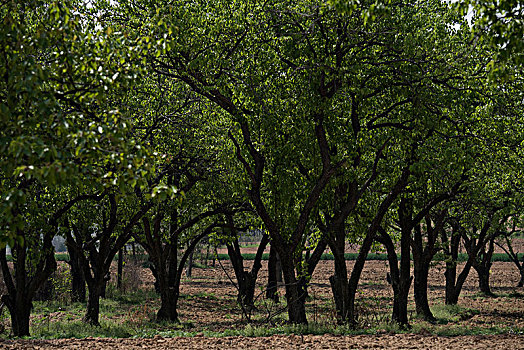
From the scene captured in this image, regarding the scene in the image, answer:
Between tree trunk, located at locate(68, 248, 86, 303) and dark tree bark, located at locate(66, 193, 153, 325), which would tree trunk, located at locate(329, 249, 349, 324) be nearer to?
dark tree bark, located at locate(66, 193, 153, 325)

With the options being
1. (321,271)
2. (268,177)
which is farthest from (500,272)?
(268,177)

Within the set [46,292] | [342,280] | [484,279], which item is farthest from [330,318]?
[484,279]

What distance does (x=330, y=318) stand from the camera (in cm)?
1517

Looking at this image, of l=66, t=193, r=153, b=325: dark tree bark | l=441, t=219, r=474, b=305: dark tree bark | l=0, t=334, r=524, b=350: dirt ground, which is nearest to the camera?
l=0, t=334, r=524, b=350: dirt ground

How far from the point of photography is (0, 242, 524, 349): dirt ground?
10.1 m

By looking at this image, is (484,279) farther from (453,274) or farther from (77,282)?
(77,282)

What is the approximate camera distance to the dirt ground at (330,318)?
10055mm

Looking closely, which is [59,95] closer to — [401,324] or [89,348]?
[89,348]

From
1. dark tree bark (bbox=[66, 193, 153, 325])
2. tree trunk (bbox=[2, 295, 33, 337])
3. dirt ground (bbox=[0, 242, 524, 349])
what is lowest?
dirt ground (bbox=[0, 242, 524, 349])

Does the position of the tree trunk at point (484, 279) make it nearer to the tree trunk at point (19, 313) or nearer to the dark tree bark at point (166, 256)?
the dark tree bark at point (166, 256)

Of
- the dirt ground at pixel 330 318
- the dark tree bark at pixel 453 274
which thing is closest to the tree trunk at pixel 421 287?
the dirt ground at pixel 330 318

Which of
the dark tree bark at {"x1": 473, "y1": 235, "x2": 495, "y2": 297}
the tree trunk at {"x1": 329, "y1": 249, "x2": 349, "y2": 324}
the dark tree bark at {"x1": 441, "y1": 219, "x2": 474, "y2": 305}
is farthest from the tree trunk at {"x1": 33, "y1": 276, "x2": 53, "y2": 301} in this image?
the dark tree bark at {"x1": 473, "y1": 235, "x2": 495, "y2": 297}

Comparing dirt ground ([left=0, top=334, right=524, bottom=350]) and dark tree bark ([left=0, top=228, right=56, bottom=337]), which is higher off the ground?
dark tree bark ([left=0, top=228, right=56, bottom=337])

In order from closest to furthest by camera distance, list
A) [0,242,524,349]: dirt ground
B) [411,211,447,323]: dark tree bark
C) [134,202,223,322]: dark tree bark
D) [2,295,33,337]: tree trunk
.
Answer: [0,242,524,349]: dirt ground
[2,295,33,337]: tree trunk
[411,211,447,323]: dark tree bark
[134,202,223,322]: dark tree bark
